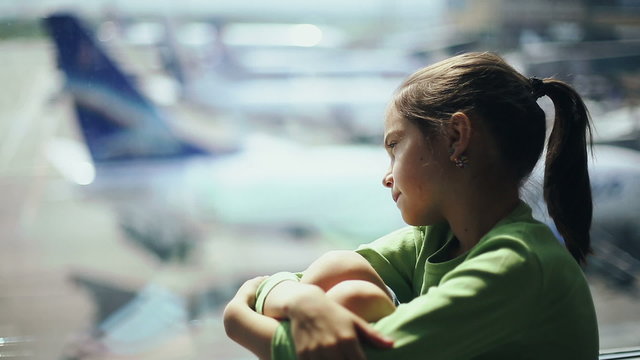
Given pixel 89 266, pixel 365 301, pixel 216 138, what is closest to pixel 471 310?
pixel 365 301

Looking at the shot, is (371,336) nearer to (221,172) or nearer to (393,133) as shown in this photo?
(393,133)

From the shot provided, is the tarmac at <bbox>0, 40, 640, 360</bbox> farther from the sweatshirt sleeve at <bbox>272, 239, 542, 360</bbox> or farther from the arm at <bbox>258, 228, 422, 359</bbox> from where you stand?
the sweatshirt sleeve at <bbox>272, 239, 542, 360</bbox>

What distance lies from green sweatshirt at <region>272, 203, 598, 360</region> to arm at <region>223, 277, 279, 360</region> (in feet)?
0.08

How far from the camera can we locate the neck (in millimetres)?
739

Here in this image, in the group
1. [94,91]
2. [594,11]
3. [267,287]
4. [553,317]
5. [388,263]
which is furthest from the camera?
[94,91]

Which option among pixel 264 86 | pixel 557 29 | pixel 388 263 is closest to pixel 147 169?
pixel 264 86

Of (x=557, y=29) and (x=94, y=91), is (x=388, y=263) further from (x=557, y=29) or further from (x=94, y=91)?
(x=94, y=91)

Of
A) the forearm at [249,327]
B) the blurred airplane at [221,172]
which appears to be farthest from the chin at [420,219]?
the blurred airplane at [221,172]

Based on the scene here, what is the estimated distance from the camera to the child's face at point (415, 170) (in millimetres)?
729

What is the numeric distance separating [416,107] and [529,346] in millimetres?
290

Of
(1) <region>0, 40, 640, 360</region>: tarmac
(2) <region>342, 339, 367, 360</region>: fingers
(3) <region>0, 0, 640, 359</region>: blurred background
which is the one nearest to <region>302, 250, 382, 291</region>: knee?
(2) <region>342, 339, 367, 360</region>: fingers

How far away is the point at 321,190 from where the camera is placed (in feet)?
9.70

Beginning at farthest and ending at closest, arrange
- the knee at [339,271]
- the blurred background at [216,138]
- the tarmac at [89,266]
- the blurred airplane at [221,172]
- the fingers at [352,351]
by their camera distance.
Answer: the blurred airplane at [221,172], the blurred background at [216,138], the tarmac at [89,266], the knee at [339,271], the fingers at [352,351]

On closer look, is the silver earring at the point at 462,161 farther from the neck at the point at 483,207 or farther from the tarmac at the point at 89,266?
the tarmac at the point at 89,266
